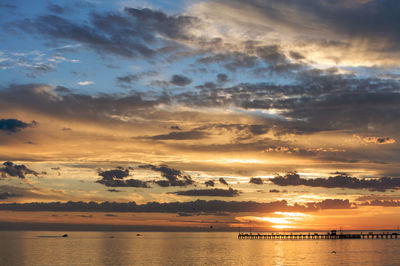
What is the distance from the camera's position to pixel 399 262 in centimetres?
11325

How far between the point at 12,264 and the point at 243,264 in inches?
2454

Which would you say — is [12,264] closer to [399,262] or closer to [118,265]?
[118,265]

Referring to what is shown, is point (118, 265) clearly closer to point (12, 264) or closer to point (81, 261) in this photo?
point (81, 261)

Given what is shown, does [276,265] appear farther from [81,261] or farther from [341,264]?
[81,261]

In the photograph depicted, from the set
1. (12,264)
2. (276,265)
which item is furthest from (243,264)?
(12,264)

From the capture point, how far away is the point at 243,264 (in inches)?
4434

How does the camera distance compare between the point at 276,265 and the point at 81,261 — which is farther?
the point at 81,261

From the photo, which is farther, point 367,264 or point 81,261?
point 81,261

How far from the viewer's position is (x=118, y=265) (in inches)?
4407

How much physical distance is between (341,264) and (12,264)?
87.6m

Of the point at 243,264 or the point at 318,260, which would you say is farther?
the point at 318,260

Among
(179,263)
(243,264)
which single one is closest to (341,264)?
(243,264)

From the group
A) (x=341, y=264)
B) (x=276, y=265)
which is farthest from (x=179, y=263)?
(x=341, y=264)

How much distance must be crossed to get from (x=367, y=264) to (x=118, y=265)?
64.7 meters
